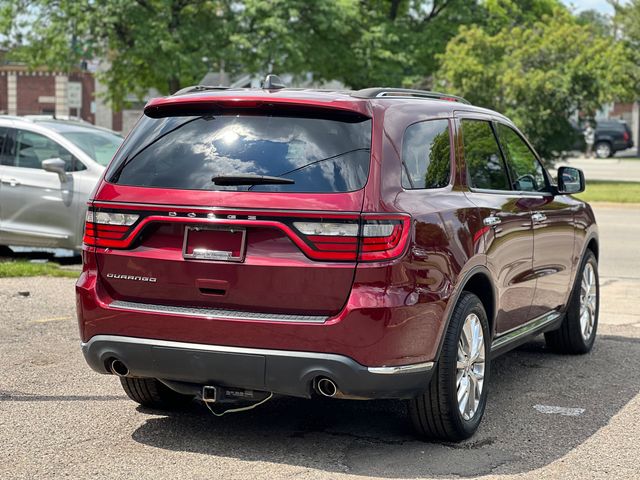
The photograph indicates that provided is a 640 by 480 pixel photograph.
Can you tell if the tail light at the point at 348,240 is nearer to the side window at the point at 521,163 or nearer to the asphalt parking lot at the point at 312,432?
the asphalt parking lot at the point at 312,432

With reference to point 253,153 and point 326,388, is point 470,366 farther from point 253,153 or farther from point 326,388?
point 253,153

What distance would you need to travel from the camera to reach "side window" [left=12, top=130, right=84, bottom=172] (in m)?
12.5

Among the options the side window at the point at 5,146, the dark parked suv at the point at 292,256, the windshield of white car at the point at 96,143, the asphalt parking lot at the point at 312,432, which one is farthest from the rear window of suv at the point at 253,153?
the side window at the point at 5,146

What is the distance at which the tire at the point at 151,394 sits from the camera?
584 cm

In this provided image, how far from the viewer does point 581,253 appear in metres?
7.79

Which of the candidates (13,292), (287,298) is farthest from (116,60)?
(287,298)

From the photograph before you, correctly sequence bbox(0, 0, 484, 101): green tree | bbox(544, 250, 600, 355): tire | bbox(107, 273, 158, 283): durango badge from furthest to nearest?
bbox(0, 0, 484, 101): green tree
bbox(544, 250, 600, 355): tire
bbox(107, 273, 158, 283): durango badge

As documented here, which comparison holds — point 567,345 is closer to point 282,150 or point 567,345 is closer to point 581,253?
point 581,253

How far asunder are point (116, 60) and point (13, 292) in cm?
2568

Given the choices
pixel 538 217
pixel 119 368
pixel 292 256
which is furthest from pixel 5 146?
pixel 292 256

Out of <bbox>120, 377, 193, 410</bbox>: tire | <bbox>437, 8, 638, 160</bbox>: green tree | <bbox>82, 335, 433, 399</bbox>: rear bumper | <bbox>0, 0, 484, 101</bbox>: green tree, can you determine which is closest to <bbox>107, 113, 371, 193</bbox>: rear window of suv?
<bbox>82, 335, 433, 399</bbox>: rear bumper

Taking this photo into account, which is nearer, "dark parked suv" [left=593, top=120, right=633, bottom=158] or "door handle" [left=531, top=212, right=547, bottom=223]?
"door handle" [left=531, top=212, right=547, bottom=223]

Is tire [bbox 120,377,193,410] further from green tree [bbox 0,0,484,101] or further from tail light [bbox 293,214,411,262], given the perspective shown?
green tree [bbox 0,0,484,101]

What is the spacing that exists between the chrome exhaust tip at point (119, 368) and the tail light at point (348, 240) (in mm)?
1139
